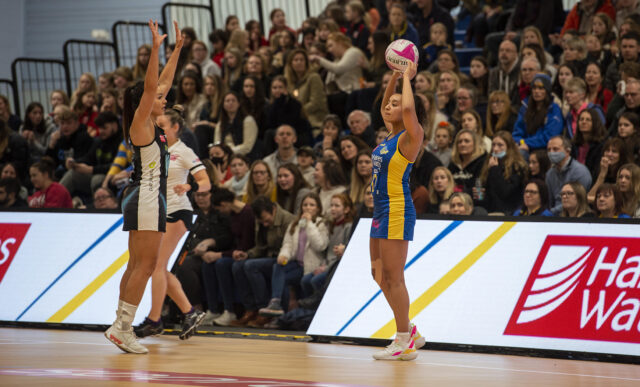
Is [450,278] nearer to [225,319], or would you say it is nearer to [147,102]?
[147,102]

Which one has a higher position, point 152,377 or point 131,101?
point 131,101

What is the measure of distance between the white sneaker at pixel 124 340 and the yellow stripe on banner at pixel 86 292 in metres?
2.33

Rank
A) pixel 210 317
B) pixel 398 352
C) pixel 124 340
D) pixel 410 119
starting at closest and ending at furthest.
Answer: pixel 410 119 < pixel 398 352 < pixel 124 340 < pixel 210 317

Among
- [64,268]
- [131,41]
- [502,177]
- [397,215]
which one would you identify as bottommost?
[64,268]

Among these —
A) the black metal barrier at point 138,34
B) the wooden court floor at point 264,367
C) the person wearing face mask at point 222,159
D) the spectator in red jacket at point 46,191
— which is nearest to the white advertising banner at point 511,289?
the wooden court floor at point 264,367

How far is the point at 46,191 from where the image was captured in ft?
38.8

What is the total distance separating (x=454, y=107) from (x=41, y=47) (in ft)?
38.2

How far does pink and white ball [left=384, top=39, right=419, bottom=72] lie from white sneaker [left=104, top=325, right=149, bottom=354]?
2.82 meters

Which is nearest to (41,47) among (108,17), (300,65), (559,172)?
(108,17)

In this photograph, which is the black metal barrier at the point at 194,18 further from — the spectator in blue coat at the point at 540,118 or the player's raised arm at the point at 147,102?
the player's raised arm at the point at 147,102

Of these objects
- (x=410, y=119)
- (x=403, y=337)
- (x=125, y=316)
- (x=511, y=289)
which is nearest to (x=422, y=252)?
(x=511, y=289)

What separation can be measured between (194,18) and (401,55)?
467 inches

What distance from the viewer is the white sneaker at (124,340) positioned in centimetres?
698

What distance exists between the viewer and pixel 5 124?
46.1 feet
